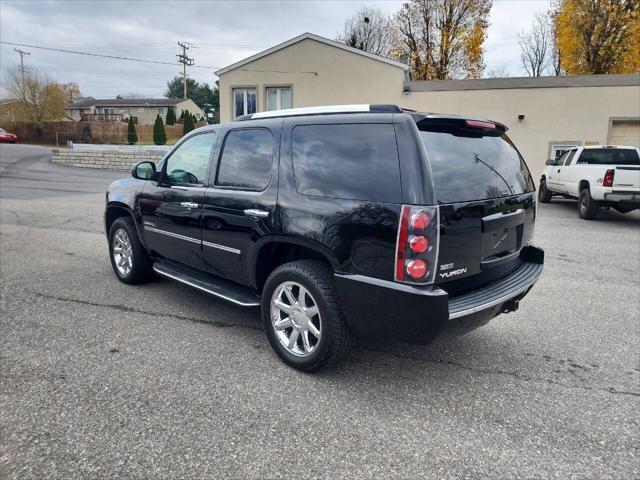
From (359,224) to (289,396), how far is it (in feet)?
4.03

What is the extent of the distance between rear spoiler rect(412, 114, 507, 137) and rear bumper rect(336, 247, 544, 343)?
105 cm

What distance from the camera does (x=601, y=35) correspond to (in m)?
23.7

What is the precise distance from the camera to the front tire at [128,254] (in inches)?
194

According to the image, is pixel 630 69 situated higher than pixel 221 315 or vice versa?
pixel 630 69

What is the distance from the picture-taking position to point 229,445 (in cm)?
243

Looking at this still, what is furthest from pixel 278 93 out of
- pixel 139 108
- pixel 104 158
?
pixel 139 108

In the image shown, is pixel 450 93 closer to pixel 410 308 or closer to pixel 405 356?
pixel 405 356

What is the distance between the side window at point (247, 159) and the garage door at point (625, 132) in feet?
55.7

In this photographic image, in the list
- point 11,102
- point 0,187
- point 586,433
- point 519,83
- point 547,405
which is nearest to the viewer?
point 586,433

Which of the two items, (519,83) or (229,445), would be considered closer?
(229,445)

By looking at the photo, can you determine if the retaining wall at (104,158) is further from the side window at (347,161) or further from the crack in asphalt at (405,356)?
the side window at (347,161)

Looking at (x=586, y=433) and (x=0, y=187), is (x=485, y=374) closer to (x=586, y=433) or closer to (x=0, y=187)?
(x=586, y=433)

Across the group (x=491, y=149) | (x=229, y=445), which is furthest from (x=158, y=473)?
(x=491, y=149)

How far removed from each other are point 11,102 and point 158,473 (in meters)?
56.6
